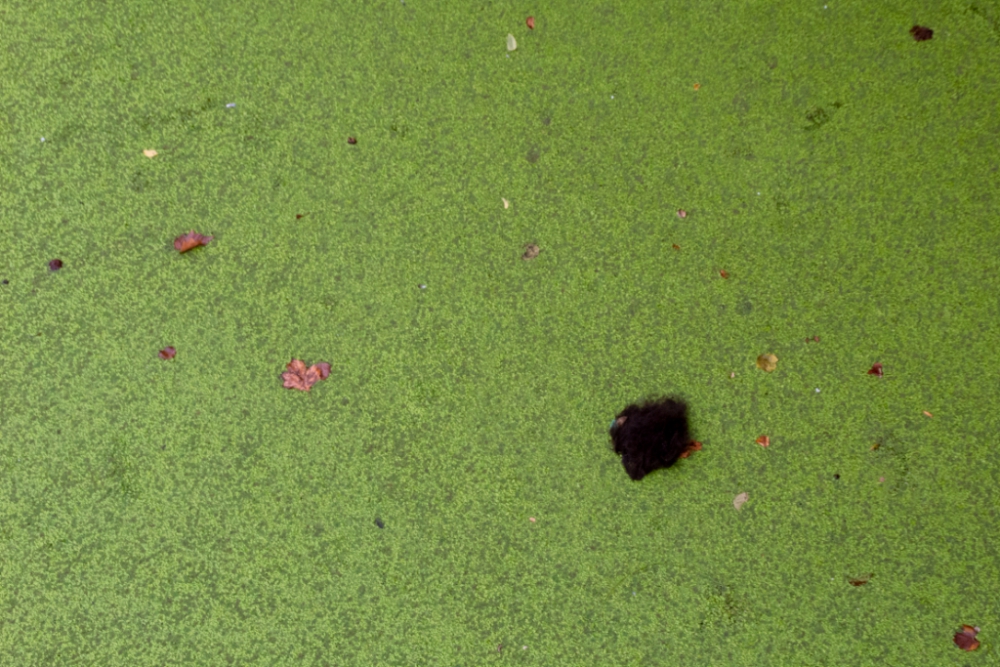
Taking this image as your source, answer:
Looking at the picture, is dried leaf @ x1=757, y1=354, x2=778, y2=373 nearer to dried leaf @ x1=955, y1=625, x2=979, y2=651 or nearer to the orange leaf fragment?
dried leaf @ x1=955, y1=625, x2=979, y2=651

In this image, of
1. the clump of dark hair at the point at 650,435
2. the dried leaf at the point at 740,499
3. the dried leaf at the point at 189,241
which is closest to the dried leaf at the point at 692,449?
the clump of dark hair at the point at 650,435

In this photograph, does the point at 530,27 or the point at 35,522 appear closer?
the point at 35,522

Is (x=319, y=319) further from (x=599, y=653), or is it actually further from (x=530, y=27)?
(x=599, y=653)

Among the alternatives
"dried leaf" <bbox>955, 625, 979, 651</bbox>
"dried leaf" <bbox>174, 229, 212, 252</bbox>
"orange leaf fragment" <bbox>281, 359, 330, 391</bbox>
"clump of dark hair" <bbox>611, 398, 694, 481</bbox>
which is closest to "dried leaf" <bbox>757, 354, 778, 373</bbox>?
"clump of dark hair" <bbox>611, 398, 694, 481</bbox>

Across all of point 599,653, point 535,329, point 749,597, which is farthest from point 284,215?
point 749,597

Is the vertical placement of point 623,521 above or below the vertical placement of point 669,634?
above

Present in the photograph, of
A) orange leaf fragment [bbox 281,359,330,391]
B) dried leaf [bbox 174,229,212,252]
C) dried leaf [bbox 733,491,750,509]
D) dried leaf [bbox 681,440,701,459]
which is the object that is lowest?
dried leaf [bbox 733,491,750,509]
